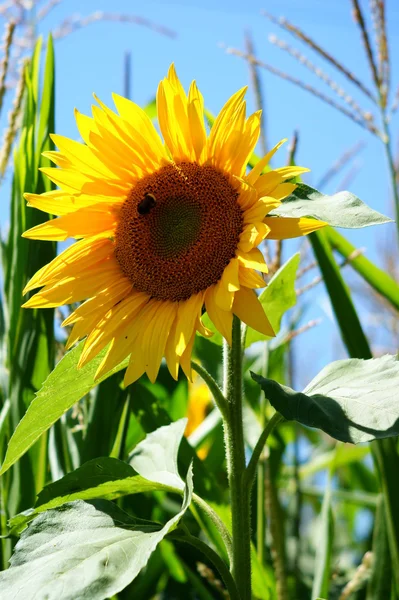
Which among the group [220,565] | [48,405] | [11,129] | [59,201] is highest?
[11,129]

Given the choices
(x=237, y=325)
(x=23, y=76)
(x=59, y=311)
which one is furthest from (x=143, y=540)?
(x=23, y=76)

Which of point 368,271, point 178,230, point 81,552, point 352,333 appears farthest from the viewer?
point 368,271

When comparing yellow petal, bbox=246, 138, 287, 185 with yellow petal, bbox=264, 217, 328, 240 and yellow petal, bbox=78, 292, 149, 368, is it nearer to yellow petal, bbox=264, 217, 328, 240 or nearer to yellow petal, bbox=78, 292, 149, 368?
yellow petal, bbox=264, 217, 328, 240

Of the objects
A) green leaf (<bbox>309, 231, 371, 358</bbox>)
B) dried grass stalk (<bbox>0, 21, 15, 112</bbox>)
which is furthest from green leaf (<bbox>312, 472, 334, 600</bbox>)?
dried grass stalk (<bbox>0, 21, 15, 112</bbox>)

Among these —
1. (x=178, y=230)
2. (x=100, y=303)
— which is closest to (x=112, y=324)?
(x=100, y=303)

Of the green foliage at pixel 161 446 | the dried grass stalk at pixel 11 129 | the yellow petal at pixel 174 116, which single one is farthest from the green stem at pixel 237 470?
the dried grass stalk at pixel 11 129

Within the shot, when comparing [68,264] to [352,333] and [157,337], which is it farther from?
[352,333]

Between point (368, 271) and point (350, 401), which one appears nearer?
point (350, 401)
